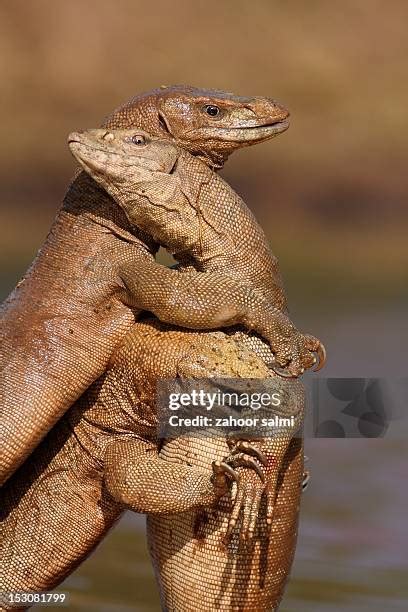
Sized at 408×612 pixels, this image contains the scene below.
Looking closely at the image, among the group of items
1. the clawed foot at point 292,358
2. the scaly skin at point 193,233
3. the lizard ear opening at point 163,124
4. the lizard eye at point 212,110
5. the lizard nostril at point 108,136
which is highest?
the lizard eye at point 212,110

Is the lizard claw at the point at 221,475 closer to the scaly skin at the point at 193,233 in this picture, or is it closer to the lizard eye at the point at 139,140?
the scaly skin at the point at 193,233

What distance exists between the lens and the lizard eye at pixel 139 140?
5816 mm

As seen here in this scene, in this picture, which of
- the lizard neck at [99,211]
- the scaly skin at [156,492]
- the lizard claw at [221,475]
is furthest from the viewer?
the lizard neck at [99,211]

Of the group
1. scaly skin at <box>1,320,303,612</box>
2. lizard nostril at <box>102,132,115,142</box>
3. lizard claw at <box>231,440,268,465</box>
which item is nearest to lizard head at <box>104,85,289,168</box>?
lizard nostril at <box>102,132,115,142</box>

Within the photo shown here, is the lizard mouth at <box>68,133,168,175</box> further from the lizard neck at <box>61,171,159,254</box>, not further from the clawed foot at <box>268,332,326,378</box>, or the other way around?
the clawed foot at <box>268,332,326,378</box>

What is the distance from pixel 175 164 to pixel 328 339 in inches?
395

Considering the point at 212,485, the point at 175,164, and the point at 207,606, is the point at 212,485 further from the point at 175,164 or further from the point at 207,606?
the point at 175,164

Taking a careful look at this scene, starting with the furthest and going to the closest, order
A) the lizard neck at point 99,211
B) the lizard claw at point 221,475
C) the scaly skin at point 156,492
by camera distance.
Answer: the lizard neck at point 99,211 → the scaly skin at point 156,492 → the lizard claw at point 221,475

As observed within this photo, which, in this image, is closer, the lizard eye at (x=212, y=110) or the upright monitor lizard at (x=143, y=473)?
the upright monitor lizard at (x=143, y=473)

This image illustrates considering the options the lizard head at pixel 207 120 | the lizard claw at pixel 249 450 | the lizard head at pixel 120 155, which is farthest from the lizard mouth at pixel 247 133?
the lizard claw at pixel 249 450

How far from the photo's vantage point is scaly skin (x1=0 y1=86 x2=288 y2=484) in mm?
5859

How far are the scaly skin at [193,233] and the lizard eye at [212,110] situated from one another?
196 millimetres

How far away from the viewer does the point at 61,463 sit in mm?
6242

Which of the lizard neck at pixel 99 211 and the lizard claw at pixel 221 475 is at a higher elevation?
the lizard neck at pixel 99 211
